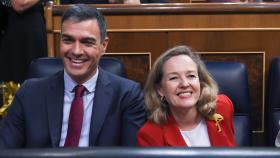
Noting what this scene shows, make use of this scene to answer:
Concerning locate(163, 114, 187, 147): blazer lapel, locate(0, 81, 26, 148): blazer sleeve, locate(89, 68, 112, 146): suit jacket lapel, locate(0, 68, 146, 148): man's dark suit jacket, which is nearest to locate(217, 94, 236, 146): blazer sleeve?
locate(163, 114, 187, 147): blazer lapel

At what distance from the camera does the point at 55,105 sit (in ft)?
5.25

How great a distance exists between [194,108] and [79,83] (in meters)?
0.39

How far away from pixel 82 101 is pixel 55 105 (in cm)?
9

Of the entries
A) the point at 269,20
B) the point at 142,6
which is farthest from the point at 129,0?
the point at 269,20

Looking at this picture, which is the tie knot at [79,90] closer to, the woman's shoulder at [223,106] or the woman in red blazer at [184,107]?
the woman in red blazer at [184,107]

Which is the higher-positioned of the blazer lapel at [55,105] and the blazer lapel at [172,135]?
the blazer lapel at [55,105]

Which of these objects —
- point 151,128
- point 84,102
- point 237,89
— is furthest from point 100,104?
point 237,89

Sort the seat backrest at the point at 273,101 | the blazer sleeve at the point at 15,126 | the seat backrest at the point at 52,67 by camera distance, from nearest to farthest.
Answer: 1. the blazer sleeve at the point at 15,126
2. the seat backrest at the point at 52,67
3. the seat backrest at the point at 273,101

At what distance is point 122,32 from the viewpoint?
2486 millimetres

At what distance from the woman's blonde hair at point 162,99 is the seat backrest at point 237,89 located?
0.32 metres

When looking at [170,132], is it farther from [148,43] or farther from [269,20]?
[269,20]

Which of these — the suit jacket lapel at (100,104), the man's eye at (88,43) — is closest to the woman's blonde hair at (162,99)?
the suit jacket lapel at (100,104)

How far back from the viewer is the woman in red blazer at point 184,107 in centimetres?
161

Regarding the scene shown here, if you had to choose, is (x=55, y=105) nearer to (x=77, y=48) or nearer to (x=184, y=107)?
(x=77, y=48)
